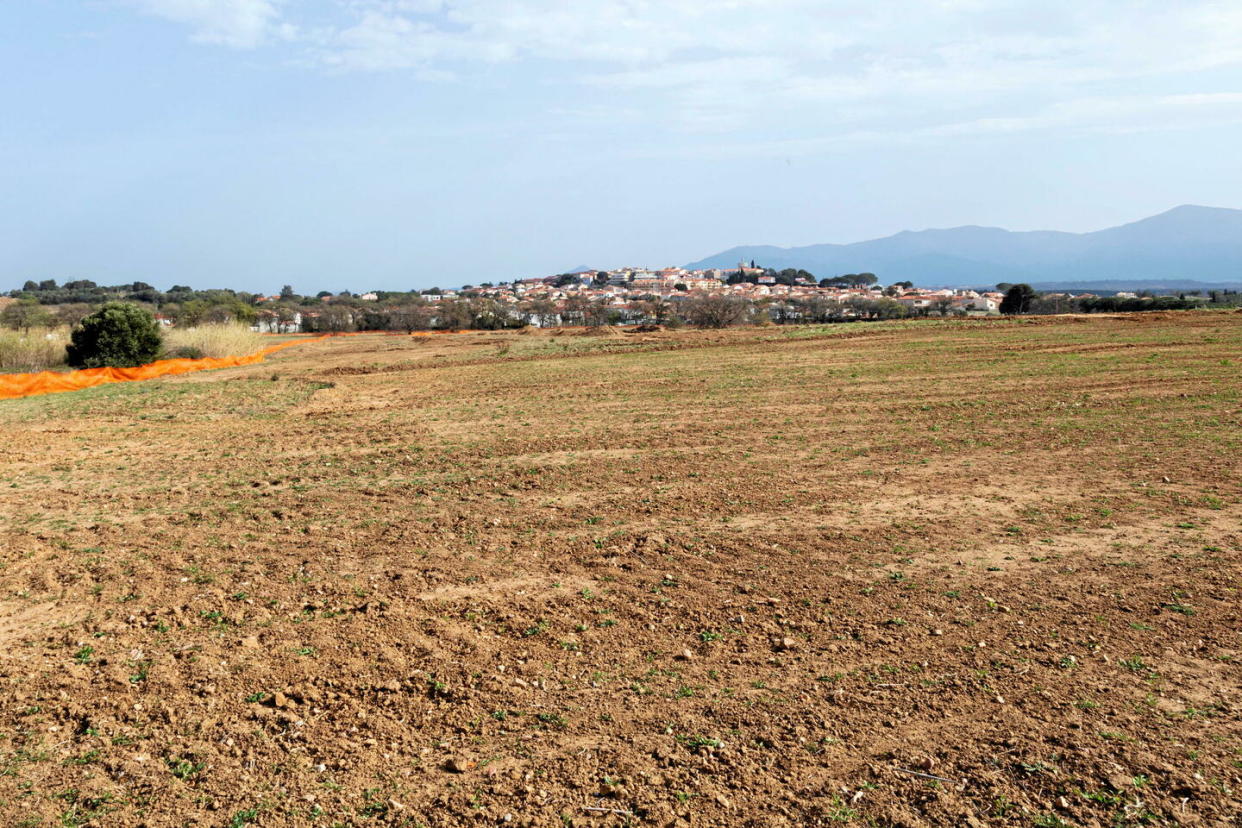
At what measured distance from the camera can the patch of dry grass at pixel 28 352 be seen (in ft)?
100

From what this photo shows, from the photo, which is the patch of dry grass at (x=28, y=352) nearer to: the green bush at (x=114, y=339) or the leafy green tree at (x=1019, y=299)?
the green bush at (x=114, y=339)

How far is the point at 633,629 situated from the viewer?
5.52 m

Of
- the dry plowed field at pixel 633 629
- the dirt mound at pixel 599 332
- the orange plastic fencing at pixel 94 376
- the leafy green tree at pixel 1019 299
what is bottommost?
the dry plowed field at pixel 633 629

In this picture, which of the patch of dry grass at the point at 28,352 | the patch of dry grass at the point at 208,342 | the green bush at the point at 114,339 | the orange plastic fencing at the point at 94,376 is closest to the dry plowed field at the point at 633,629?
the orange plastic fencing at the point at 94,376

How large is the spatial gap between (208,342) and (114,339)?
4.65m

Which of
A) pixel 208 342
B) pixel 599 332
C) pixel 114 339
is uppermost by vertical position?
pixel 114 339

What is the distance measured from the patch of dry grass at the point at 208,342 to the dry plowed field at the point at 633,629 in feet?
77.2

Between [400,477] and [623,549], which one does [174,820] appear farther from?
[400,477]

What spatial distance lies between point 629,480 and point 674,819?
639 cm

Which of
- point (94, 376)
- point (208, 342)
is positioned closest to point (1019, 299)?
point (208, 342)

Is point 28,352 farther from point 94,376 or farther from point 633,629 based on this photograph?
point 633,629

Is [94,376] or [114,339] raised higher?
[114,339]

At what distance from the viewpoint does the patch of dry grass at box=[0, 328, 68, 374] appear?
30.6m

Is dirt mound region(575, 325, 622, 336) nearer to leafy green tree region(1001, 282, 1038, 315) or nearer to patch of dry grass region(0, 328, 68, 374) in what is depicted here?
patch of dry grass region(0, 328, 68, 374)
